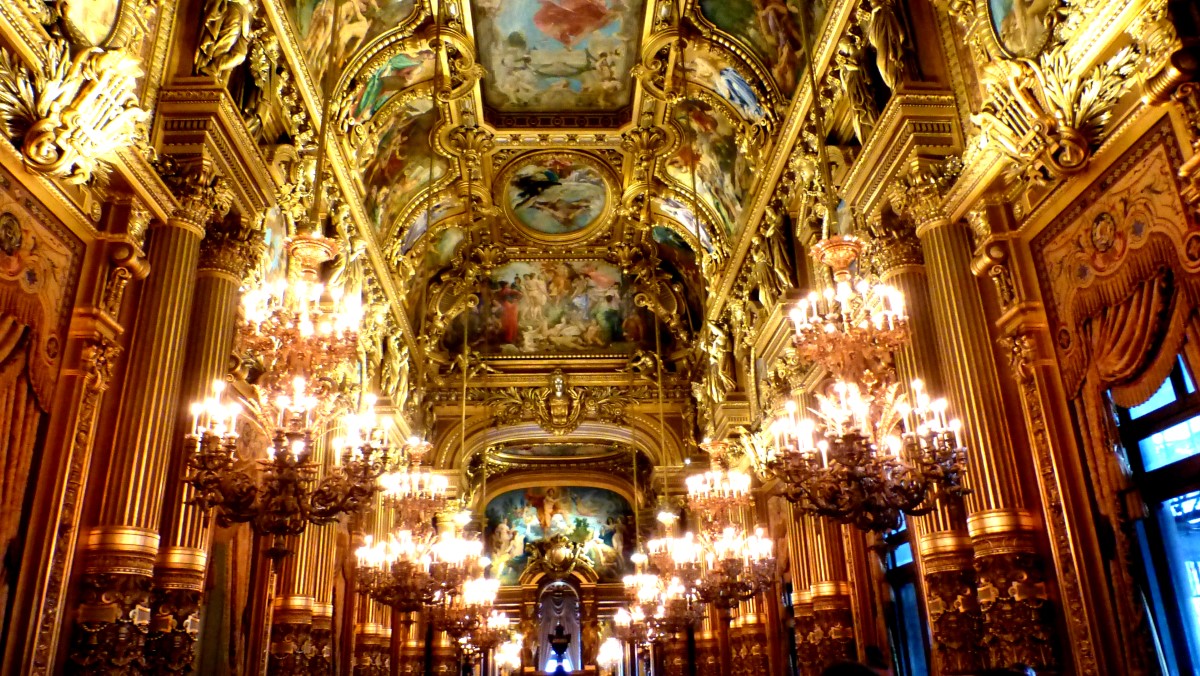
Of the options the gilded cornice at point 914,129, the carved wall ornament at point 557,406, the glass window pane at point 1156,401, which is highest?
the carved wall ornament at point 557,406

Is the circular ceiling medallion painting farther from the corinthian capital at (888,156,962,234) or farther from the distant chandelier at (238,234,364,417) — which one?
the distant chandelier at (238,234,364,417)

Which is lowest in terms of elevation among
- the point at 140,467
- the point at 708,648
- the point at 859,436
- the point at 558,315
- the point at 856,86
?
the point at 708,648

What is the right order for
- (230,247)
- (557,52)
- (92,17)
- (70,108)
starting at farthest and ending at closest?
1. (557,52)
2. (230,247)
3. (92,17)
4. (70,108)

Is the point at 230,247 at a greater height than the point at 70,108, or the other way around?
the point at 230,247

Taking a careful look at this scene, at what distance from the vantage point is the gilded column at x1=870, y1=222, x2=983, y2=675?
664 centimetres

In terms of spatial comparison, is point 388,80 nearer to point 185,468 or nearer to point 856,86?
point 856,86

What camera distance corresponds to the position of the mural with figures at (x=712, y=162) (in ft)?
46.6

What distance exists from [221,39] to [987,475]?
7641mm

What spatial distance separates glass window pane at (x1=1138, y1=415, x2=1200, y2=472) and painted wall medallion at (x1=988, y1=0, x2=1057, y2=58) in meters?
2.89

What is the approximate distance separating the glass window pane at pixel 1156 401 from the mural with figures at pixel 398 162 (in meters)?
10.1

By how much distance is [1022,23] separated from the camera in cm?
664

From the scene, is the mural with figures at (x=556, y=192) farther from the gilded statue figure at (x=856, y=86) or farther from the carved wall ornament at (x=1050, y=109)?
the carved wall ornament at (x=1050, y=109)

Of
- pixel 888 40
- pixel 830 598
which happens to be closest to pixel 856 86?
pixel 888 40

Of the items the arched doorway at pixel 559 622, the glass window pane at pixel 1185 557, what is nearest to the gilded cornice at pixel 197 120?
the glass window pane at pixel 1185 557
